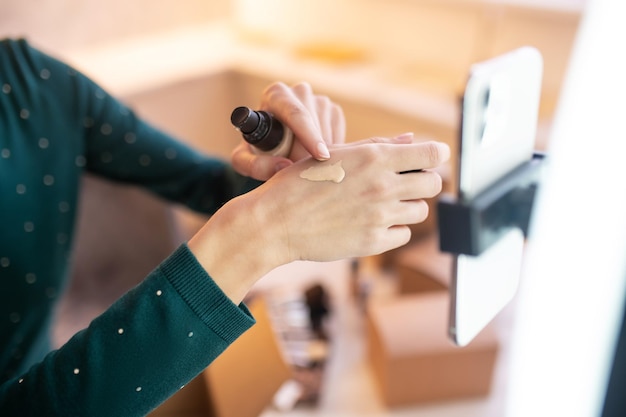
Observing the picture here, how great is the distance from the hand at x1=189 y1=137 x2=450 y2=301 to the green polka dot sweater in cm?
2

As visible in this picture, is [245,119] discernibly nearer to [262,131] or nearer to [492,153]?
[262,131]

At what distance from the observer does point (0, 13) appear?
1.34 m

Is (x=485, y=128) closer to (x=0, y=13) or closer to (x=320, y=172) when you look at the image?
(x=320, y=172)

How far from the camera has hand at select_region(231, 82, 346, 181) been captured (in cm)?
45

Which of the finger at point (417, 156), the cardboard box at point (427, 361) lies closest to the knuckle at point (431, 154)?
the finger at point (417, 156)

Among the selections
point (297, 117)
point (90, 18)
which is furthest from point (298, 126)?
point (90, 18)

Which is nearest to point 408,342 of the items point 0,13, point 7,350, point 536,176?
point 536,176

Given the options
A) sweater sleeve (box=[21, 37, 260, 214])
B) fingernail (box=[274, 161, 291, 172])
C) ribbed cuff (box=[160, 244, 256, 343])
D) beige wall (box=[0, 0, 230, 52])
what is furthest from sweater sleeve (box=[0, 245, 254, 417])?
beige wall (box=[0, 0, 230, 52])

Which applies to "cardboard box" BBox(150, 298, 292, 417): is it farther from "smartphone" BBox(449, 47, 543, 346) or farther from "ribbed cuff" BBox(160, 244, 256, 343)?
"smartphone" BBox(449, 47, 543, 346)

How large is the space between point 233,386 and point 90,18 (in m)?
1.35

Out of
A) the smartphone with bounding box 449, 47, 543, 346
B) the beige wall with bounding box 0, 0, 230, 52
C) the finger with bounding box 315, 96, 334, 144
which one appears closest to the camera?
the smartphone with bounding box 449, 47, 543, 346

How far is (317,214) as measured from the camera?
412mm

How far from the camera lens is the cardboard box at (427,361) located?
0.72 m

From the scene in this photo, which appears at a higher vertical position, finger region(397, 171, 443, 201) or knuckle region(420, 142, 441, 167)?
knuckle region(420, 142, 441, 167)
